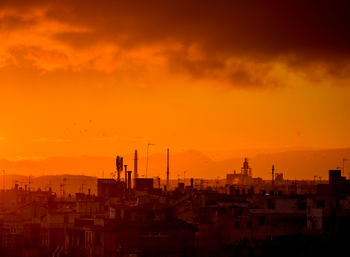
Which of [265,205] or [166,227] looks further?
[265,205]

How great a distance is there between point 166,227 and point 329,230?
14.2m

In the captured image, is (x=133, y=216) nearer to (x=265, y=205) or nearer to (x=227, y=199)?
(x=265, y=205)

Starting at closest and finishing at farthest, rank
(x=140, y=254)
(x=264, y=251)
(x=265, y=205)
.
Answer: (x=264, y=251), (x=140, y=254), (x=265, y=205)

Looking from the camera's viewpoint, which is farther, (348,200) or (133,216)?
(348,200)

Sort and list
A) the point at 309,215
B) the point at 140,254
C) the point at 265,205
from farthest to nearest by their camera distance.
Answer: the point at 265,205 → the point at 309,215 → the point at 140,254

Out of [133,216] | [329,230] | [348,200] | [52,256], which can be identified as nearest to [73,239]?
[52,256]

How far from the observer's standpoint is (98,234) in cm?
8950

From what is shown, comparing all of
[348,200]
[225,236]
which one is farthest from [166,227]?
[348,200]

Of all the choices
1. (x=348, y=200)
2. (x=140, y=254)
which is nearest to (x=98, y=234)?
(x=140, y=254)

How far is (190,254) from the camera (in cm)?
8575

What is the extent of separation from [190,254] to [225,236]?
8174mm

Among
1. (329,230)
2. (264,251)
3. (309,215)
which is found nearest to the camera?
(264,251)

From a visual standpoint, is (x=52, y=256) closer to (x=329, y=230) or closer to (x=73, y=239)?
(x=73, y=239)

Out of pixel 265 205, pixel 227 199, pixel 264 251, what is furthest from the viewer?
pixel 227 199
